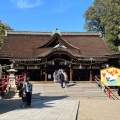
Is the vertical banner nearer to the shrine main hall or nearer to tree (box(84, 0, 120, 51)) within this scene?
the shrine main hall

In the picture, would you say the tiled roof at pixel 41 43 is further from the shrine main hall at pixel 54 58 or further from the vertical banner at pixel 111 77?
the vertical banner at pixel 111 77

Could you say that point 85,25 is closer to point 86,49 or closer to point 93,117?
point 86,49

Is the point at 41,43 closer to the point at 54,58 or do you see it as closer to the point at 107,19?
the point at 54,58

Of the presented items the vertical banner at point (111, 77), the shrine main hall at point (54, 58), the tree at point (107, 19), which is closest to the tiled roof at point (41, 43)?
the shrine main hall at point (54, 58)

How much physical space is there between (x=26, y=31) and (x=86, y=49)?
30.6 ft

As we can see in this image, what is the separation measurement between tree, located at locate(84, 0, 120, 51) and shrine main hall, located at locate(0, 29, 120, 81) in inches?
300

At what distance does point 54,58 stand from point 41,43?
18.4ft

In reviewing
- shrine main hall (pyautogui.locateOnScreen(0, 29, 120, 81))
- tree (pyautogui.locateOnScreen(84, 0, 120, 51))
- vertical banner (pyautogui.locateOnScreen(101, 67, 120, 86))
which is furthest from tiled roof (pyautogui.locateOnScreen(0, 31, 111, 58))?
vertical banner (pyautogui.locateOnScreen(101, 67, 120, 86))

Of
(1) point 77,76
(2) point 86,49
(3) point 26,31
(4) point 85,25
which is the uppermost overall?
(4) point 85,25

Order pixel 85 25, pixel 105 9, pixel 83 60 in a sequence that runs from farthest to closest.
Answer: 1. pixel 85 25
2. pixel 105 9
3. pixel 83 60

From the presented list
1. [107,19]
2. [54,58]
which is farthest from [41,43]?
[107,19]

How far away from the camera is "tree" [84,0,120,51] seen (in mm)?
42562

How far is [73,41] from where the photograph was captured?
3709 centimetres

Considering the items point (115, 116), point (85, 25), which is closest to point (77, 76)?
point (115, 116)
